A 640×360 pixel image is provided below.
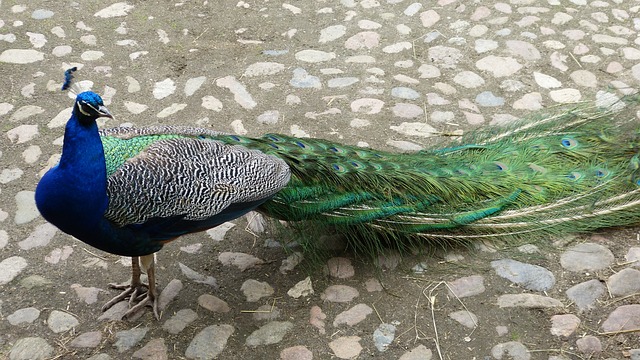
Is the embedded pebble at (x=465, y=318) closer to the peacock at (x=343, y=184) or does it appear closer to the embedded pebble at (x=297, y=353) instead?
the peacock at (x=343, y=184)

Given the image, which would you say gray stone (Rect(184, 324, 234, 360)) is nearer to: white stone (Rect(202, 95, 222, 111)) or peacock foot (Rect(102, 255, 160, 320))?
peacock foot (Rect(102, 255, 160, 320))

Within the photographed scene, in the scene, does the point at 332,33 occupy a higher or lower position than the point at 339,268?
higher

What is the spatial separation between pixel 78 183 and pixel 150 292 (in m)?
0.78

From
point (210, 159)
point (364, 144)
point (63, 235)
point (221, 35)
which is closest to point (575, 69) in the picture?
point (364, 144)

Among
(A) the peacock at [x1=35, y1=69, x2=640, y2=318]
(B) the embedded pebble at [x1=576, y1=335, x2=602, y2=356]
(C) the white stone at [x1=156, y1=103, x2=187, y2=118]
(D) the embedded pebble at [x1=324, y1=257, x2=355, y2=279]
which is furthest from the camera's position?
(C) the white stone at [x1=156, y1=103, x2=187, y2=118]

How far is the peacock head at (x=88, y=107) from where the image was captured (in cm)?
251

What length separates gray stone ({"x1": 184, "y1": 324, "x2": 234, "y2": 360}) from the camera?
296cm

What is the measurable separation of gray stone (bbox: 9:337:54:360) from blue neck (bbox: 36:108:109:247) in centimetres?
65

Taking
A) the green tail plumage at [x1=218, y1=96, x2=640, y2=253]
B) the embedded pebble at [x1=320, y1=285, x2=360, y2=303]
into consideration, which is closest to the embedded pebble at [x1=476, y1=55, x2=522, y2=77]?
the green tail plumage at [x1=218, y1=96, x2=640, y2=253]

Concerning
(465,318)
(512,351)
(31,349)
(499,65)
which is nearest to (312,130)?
(499,65)

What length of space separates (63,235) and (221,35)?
209cm

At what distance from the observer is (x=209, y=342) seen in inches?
119

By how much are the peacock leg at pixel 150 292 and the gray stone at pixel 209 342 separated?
24 cm

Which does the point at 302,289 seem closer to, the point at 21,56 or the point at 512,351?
the point at 512,351
